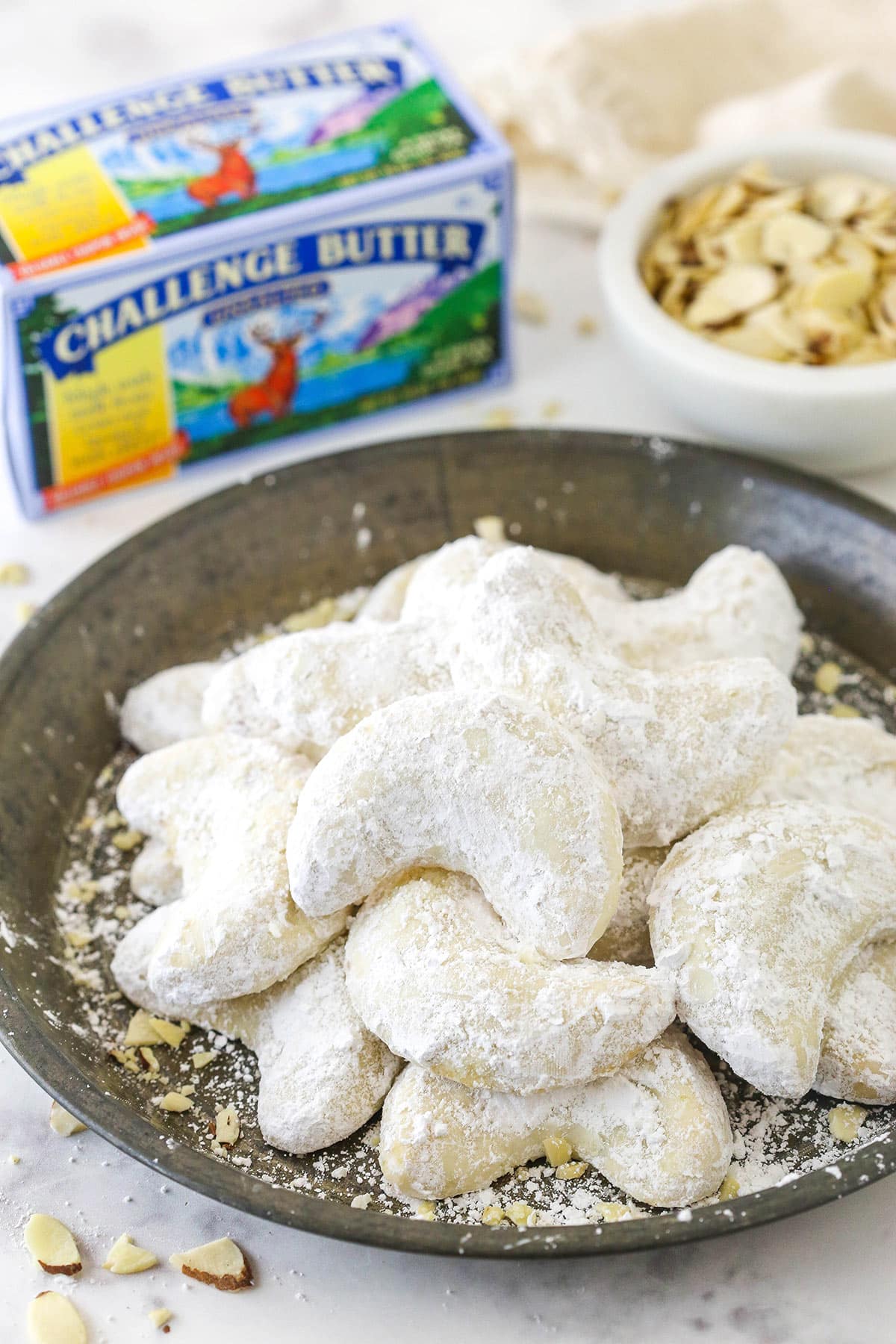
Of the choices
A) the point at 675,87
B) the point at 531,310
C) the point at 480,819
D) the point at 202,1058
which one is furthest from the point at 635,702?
the point at 675,87

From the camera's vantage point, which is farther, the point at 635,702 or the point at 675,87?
the point at 675,87

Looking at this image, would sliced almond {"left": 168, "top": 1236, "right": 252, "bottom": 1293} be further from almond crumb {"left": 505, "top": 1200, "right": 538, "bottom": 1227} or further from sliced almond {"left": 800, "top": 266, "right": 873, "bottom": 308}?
sliced almond {"left": 800, "top": 266, "right": 873, "bottom": 308}

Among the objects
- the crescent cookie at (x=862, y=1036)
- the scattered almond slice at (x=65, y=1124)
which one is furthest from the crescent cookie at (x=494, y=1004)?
the scattered almond slice at (x=65, y=1124)

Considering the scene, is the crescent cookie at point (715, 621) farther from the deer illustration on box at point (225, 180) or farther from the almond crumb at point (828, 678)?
→ the deer illustration on box at point (225, 180)

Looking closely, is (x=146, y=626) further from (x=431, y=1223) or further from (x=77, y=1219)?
(x=431, y=1223)

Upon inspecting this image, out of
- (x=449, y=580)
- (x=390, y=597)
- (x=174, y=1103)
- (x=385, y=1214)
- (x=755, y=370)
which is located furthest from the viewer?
(x=755, y=370)

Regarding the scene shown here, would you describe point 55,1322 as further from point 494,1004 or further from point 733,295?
point 733,295
